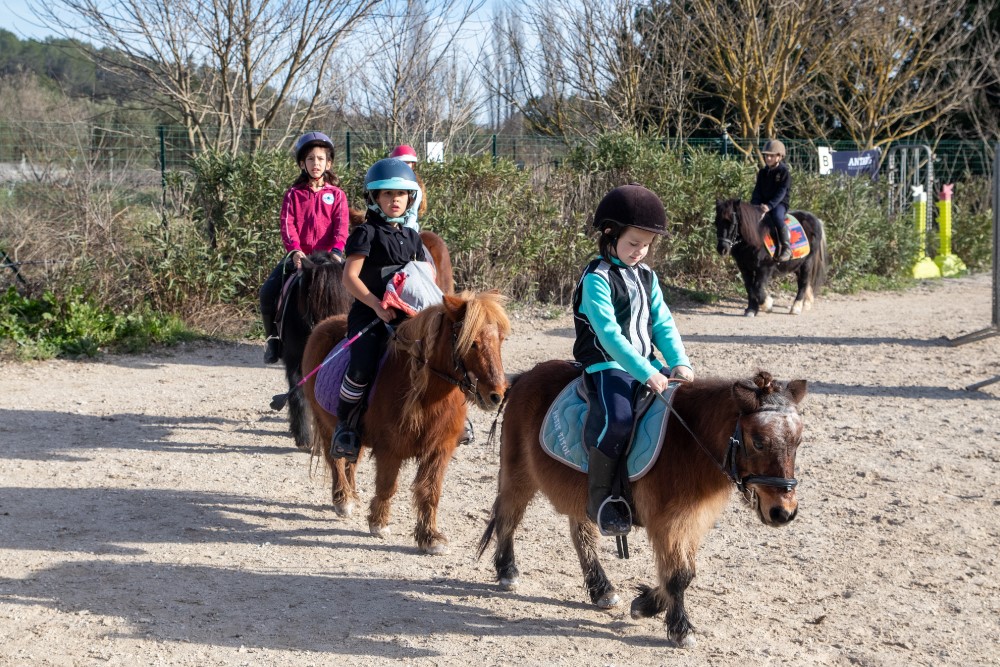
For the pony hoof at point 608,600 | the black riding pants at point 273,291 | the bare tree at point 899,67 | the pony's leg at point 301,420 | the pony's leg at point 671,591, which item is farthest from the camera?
the bare tree at point 899,67

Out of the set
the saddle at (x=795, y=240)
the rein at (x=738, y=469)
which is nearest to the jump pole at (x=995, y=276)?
the saddle at (x=795, y=240)

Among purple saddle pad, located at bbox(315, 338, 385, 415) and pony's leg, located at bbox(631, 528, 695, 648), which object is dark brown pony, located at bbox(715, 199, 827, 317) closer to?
purple saddle pad, located at bbox(315, 338, 385, 415)

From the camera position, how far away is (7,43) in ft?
80.9

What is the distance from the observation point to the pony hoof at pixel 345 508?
18.1 feet

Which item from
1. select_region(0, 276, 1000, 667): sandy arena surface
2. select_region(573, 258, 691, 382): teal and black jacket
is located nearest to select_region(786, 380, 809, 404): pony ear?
select_region(573, 258, 691, 382): teal and black jacket

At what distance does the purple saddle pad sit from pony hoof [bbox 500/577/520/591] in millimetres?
1354

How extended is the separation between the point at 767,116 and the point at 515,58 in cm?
567

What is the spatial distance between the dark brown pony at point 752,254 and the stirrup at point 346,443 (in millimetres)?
9084

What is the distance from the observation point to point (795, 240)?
44.1 feet

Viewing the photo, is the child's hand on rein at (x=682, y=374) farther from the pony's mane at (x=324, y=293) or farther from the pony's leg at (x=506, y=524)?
the pony's mane at (x=324, y=293)

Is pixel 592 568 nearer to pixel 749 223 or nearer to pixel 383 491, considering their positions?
pixel 383 491

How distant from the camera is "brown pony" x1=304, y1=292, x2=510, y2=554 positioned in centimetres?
446

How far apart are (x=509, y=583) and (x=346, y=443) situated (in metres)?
1.17

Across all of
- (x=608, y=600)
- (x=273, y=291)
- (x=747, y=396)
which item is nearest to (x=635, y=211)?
(x=747, y=396)
